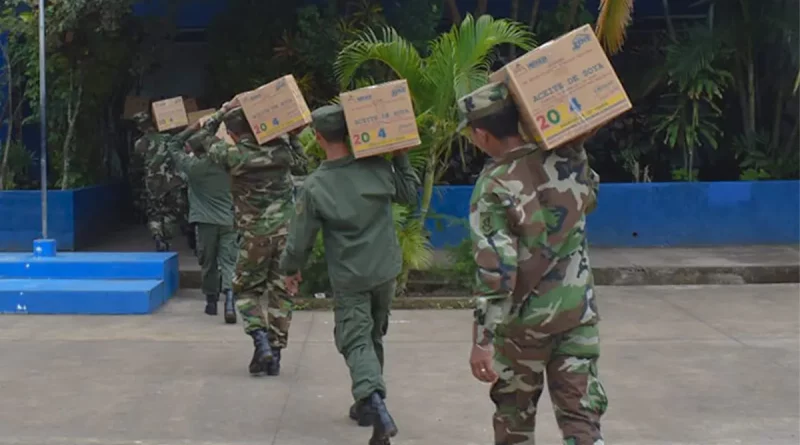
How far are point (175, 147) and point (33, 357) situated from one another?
2044 millimetres

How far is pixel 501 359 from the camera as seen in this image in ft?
12.6

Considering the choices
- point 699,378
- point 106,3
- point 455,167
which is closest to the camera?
point 699,378

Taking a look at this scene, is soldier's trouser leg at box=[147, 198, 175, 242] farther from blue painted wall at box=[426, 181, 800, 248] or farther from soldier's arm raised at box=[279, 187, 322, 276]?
soldier's arm raised at box=[279, 187, 322, 276]

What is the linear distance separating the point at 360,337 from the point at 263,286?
149 cm

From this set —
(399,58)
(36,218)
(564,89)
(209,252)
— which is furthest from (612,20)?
(36,218)

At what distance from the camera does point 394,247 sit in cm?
502

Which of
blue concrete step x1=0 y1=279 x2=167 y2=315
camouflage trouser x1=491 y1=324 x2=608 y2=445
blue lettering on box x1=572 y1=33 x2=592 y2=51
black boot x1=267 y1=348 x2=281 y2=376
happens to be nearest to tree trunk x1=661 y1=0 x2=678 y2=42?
blue concrete step x1=0 y1=279 x2=167 y2=315

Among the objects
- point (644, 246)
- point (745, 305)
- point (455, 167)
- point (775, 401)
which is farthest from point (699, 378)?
point (455, 167)

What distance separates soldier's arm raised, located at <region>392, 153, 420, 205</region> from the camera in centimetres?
506

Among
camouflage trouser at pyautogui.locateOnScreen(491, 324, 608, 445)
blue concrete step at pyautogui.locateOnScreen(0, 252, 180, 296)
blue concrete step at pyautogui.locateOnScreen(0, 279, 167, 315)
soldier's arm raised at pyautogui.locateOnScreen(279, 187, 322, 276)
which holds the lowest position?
blue concrete step at pyautogui.locateOnScreen(0, 279, 167, 315)

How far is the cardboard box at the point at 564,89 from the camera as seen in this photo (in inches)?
142

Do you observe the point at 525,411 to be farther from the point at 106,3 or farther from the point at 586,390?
the point at 106,3

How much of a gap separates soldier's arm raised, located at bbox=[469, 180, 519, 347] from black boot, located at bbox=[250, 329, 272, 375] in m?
2.82

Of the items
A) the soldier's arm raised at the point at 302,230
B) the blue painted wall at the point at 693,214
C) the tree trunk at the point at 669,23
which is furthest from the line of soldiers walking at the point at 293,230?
the tree trunk at the point at 669,23
